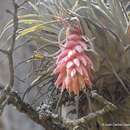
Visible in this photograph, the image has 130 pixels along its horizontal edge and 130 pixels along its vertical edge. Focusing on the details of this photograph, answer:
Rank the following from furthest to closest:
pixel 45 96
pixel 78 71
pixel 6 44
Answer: pixel 6 44 → pixel 45 96 → pixel 78 71

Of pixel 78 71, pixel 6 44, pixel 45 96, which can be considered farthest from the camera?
pixel 6 44

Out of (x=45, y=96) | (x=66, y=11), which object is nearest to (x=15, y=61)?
(x=45, y=96)

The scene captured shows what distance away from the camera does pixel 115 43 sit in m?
0.67

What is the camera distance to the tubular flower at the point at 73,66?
0.61 m

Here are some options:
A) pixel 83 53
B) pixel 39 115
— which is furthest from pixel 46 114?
pixel 83 53

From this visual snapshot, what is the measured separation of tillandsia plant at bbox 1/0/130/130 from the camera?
627mm

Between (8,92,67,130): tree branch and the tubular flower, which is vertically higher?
the tubular flower

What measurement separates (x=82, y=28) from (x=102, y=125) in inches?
6.9

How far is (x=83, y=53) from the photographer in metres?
0.63

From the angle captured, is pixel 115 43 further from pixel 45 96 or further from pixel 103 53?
pixel 45 96

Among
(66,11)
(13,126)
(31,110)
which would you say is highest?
(66,11)

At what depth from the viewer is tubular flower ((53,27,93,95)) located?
0.61 metres

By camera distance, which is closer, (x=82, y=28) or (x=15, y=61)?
(x=82, y=28)

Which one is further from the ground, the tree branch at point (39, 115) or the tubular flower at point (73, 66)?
the tubular flower at point (73, 66)
